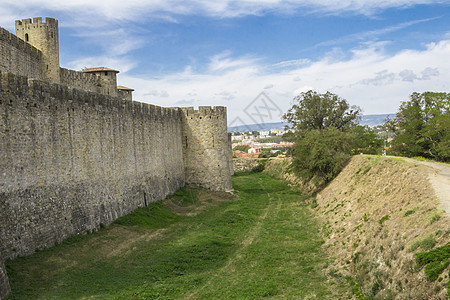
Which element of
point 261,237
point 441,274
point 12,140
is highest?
point 12,140

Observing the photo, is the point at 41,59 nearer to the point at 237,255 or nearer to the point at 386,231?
the point at 237,255

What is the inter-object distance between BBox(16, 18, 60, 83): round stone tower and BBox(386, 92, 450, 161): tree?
27.4m

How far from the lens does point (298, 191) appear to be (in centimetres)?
3306

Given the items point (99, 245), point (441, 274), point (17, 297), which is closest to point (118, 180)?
point (99, 245)

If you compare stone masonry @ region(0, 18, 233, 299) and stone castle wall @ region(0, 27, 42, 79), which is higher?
stone castle wall @ region(0, 27, 42, 79)

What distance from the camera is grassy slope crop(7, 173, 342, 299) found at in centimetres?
1159

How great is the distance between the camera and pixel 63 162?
15203mm

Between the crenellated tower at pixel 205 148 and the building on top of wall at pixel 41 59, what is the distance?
764 centimetres

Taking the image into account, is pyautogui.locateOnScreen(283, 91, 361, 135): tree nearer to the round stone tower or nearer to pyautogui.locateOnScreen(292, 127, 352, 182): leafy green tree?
pyautogui.locateOnScreen(292, 127, 352, 182): leafy green tree

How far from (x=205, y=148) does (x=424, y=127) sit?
18.0 m

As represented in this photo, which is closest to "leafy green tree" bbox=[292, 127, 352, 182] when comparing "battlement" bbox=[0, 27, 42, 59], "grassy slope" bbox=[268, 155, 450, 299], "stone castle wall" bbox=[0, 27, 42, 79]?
"grassy slope" bbox=[268, 155, 450, 299]

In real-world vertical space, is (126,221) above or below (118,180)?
below

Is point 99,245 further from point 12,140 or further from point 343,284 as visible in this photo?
point 343,284

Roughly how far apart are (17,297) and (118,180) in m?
9.61
